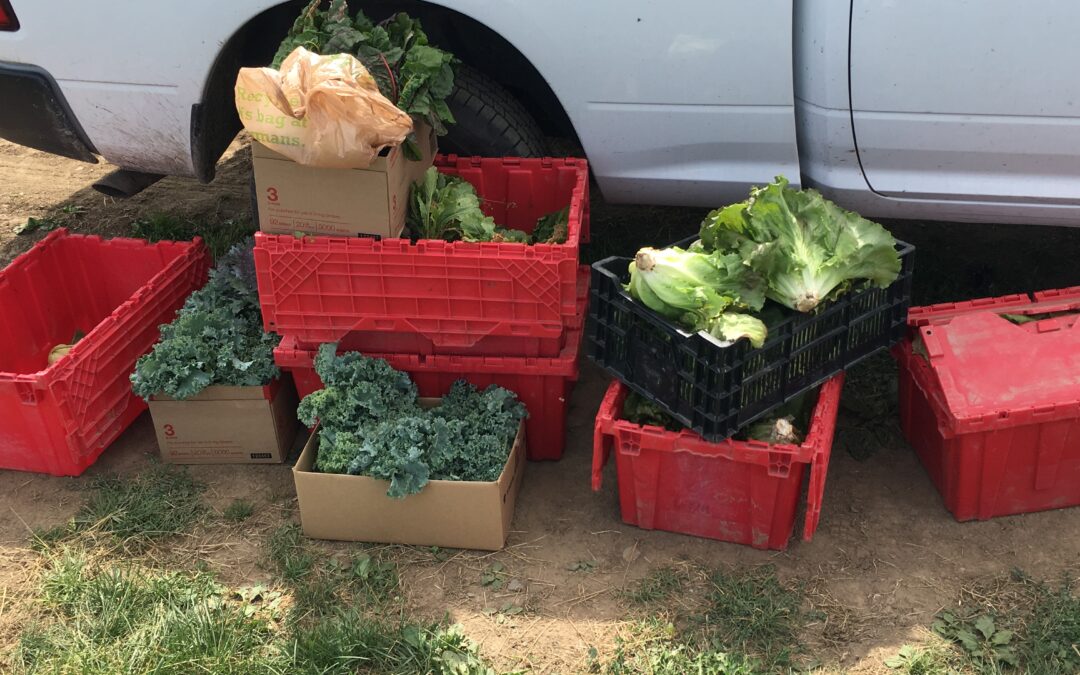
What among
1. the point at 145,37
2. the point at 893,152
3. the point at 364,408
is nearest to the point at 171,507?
the point at 364,408

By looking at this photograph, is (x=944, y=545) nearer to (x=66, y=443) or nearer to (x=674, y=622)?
(x=674, y=622)

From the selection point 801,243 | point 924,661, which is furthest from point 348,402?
point 924,661

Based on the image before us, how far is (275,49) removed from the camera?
13.2ft

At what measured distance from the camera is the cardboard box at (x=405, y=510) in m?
3.19

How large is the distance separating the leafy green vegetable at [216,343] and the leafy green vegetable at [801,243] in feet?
5.56

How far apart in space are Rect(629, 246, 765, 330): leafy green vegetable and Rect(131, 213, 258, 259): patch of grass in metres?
2.80

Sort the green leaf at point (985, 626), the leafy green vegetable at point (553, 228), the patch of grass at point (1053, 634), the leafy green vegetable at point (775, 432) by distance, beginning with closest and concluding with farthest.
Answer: the patch of grass at point (1053, 634), the green leaf at point (985, 626), the leafy green vegetable at point (775, 432), the leafy green vegetable at point (553, 228)

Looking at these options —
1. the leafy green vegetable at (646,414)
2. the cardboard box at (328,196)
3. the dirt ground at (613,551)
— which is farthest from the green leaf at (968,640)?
the cardboard box at (328,196)

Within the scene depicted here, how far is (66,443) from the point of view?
357 cm

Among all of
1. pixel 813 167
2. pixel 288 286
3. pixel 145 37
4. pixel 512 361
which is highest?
pixel 145 37

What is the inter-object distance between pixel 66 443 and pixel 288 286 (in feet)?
3.33

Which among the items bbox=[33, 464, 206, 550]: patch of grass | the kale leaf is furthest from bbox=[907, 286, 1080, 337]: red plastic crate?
bbox=[33, 464, 206, 550]: patch of grass

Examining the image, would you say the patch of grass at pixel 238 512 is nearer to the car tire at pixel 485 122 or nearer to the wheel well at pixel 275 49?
the wheel well at pixel 275 49

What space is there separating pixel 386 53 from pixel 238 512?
5.52 ft
